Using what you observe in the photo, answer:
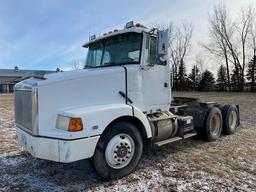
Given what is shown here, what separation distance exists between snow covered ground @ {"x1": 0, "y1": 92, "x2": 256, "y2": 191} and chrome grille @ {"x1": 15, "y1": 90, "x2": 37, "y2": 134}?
0.92m

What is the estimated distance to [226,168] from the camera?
473 cm

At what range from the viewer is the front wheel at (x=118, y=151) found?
407 centimetres

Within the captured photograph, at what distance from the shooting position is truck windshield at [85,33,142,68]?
4891 mm

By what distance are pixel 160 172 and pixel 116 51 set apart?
2.46 m

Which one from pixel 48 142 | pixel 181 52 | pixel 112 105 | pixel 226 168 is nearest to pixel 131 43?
pixel 112 105

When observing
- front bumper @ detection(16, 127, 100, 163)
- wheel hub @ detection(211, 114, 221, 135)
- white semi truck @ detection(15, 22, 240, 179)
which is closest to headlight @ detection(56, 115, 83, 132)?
white semi truck @ detection(15, 22, 240, 179)

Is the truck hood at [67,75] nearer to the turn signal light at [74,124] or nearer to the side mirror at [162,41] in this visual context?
the turn signal light at [74,124]

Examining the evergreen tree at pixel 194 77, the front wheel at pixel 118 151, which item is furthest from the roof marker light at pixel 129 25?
the evergreen tree at pixel 194 77

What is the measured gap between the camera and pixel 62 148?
12.0 feet

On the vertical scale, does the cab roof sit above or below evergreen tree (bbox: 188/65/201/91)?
below

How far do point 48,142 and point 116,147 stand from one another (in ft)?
3.56

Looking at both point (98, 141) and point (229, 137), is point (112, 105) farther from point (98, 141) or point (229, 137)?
point (229, 137)

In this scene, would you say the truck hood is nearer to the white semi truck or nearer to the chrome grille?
the white semi truck

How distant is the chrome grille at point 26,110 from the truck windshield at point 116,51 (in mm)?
1692
